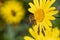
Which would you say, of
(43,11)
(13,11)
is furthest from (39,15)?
(13,11)

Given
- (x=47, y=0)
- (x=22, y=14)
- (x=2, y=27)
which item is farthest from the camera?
(x=2, y=27)

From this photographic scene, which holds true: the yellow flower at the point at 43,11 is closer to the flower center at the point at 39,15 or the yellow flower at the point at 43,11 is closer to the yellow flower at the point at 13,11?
the flower center at the point at 39,15

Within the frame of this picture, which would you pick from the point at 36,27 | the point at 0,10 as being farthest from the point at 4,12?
the point at 36,27

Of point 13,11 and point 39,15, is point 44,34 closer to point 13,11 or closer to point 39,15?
point 39,15

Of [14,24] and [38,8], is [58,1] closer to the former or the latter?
[38,8]

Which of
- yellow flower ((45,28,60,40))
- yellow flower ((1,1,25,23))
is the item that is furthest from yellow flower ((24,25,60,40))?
yellow flower ((1,1,25,23))

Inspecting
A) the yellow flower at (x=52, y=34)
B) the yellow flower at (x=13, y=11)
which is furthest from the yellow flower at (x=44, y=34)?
the yellow flower at (x=13, y=11)
